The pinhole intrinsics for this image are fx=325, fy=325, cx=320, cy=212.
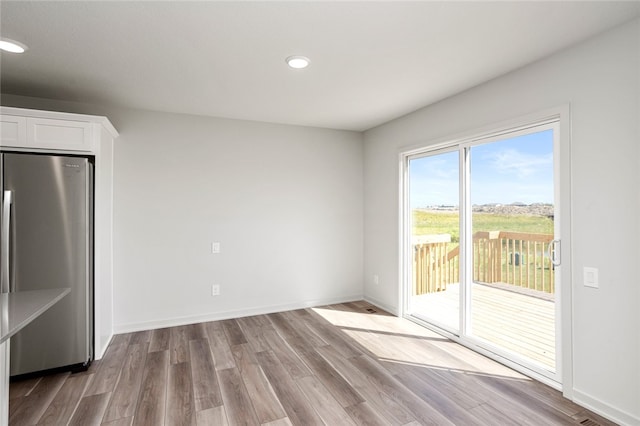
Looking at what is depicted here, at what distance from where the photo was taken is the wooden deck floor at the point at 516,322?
265 centimetres

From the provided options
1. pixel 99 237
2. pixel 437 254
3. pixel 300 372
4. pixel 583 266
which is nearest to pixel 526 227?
pixel 583 266

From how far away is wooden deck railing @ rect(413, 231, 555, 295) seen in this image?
262 cm

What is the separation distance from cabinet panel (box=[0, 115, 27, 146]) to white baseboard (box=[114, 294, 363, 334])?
206 centimetres

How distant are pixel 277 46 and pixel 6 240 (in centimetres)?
253

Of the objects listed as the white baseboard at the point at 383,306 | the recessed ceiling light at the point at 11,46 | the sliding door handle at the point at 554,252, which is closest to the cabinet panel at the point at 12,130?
the recessed ceiling light at the point at 11,46

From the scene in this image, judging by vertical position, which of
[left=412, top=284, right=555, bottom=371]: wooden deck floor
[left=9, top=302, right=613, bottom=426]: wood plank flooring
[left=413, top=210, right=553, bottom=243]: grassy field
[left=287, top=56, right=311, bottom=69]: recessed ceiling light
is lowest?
[left=9, top=302, right=613, bottom=426]: wood plank flooring

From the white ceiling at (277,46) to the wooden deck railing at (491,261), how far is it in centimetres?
142

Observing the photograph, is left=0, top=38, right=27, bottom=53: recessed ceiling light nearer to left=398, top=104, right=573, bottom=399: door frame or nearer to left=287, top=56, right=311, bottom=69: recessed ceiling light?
left=287, top=56, right=311, bottom=69: recessed ceiling light

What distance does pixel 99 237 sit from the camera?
3.04 meters

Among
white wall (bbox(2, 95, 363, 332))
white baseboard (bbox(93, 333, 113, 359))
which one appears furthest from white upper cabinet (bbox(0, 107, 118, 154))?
white baseboard (bbox(93, 333, 113, 359))

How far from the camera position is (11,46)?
2223mm

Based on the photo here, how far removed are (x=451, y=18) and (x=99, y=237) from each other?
3348 mm

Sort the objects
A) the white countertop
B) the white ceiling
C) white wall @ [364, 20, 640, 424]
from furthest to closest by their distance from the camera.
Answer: white wall @ [364, 20, 640, 424]
the white ceiling
the white countertop

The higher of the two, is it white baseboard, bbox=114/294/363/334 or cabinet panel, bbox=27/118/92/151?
cabinet panel, bbox=27/118/92/151
